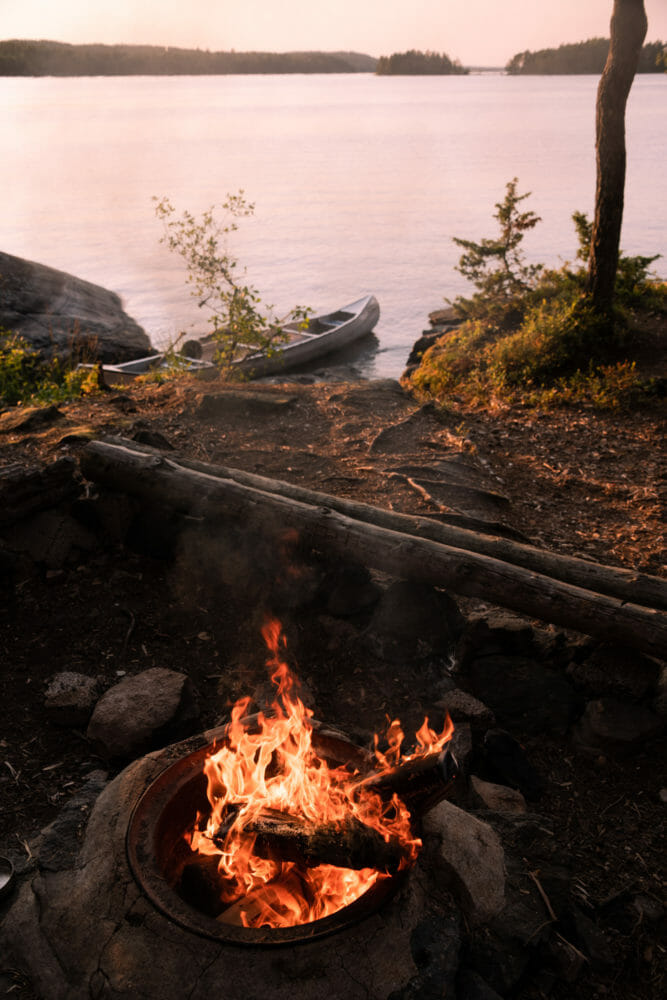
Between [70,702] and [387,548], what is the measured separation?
2513 mm

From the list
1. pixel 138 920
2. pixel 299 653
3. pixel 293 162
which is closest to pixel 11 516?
pixel 299 653

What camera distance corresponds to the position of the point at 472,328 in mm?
15969

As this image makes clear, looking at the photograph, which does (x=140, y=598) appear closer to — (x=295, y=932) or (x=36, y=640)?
(x=36, y=640)

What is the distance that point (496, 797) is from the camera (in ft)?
14.1

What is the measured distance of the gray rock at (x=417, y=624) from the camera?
5.34 meters

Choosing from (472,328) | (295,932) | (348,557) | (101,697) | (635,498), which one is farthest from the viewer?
(472,328)

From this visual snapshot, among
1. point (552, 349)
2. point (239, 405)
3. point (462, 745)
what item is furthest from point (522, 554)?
point (552, 349)

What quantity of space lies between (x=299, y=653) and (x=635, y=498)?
4.63 m

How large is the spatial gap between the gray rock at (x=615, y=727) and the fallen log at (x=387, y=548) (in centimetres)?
49

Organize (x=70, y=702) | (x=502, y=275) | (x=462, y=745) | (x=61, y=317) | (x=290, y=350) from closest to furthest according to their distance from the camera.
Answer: (x=462, y=745) < (x=70, y=702) < (x=502, y=275) < (x=290, y=350) < (x=61, y=317)

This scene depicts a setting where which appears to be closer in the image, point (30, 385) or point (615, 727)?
point (615, 727)

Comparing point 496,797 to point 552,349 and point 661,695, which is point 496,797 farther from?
point 552,349

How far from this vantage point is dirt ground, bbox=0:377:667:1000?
4227 mm

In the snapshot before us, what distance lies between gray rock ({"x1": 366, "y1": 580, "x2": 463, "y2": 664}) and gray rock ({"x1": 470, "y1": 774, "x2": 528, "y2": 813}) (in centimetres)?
115
